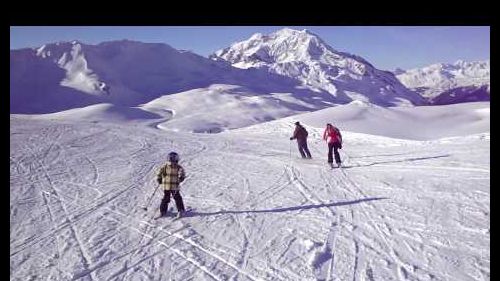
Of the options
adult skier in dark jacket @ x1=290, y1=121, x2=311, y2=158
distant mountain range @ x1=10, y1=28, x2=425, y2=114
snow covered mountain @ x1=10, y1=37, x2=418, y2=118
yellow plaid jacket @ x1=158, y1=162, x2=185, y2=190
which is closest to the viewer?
yellow plaid jacket @ x1=158, y1=162, x2=185, y2=190

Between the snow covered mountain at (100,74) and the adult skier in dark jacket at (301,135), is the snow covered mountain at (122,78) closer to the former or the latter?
the snow covered mountain at (100,74)

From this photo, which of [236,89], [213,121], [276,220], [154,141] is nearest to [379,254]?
[276,220]

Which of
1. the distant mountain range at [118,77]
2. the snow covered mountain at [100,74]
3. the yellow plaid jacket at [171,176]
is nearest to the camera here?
the yellow plaid jacket at [171,176]

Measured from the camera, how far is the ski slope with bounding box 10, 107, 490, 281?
6.04 meters

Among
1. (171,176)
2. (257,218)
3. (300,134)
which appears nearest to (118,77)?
(300,134)

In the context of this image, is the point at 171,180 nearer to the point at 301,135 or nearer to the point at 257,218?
the point at 257,218

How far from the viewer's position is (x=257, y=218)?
8.27 m

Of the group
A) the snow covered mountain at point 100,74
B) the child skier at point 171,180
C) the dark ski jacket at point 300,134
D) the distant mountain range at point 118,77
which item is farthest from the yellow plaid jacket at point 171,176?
the snow covered mountain at point 100,74

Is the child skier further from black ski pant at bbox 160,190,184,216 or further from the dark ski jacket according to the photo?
the dark ski jacket

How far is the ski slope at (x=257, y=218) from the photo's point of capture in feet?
19.8

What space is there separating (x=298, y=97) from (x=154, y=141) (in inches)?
3862

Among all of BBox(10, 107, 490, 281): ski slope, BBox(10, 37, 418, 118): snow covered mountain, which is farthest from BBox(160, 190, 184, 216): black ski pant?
BBox(10, 37, 418, 118): snow covered mountain

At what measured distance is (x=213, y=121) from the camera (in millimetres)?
51344
